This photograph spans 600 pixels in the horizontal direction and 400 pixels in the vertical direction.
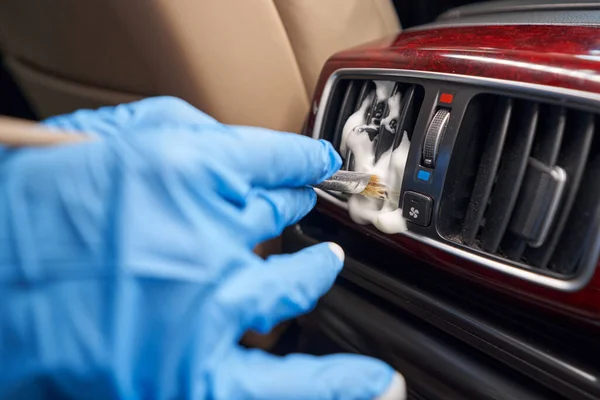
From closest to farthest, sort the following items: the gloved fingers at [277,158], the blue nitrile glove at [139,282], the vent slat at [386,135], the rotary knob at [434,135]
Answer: the blue nitrile glove at [139,282] < the gloved fingers at [277,158] < the rotary knob at [434,135] < the vent slat at [386,135]

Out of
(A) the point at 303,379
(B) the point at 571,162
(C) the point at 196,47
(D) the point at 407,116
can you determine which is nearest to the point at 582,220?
(B) the point at 571,162

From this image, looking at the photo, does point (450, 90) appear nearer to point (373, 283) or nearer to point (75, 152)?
point (373, 283)

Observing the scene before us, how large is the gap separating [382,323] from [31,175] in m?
0.62

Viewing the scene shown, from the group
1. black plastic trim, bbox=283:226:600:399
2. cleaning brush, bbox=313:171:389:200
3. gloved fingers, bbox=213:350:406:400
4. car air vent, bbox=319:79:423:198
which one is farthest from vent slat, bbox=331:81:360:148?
gloved fingers, bbox=213:350:406:400

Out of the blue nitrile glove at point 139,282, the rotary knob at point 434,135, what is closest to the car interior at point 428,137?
the rotary knob at point 434,135

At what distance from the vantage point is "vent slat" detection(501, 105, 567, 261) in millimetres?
575

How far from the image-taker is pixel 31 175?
441 mm

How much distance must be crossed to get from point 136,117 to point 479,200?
48cm

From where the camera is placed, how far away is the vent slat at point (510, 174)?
601mm

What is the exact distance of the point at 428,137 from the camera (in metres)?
0.67

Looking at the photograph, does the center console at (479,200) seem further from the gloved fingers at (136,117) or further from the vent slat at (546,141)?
the gloved fingers at (136,117)

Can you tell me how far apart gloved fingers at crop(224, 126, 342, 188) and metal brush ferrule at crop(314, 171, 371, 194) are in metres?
0.07

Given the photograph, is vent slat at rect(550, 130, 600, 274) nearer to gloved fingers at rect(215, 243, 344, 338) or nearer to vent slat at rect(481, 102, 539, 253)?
vent slat at rect(481, 102, 539, 253)

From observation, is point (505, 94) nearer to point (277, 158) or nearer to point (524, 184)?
point (524, 184)
